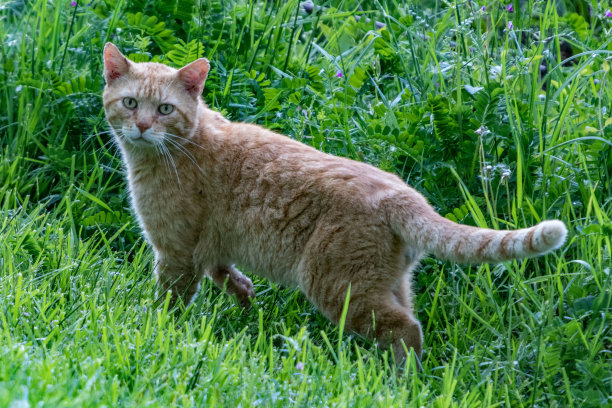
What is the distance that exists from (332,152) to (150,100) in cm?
110

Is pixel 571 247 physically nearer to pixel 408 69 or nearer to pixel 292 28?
pixel 408 69

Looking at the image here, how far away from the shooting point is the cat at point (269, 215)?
128 inches

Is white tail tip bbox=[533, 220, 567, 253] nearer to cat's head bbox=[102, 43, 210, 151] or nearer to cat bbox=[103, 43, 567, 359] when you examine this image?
cat bbox=[103, 43, 567, 359]

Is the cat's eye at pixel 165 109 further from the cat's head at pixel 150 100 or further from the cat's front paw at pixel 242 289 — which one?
the cat's front paw at pixel 242 289

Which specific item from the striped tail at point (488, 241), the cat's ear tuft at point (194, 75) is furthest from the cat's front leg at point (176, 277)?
the striped tail at point (488, 241)

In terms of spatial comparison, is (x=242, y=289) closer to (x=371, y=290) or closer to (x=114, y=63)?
(x=371, y=290)

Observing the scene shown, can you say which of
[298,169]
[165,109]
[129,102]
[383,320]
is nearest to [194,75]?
[165,109]

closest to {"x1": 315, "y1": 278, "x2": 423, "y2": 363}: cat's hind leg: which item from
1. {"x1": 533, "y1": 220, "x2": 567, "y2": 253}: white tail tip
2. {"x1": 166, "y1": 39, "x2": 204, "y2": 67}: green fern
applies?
{"x1": 533, "y1": 220, "x2": 567, "y2": 253}: white tail tip

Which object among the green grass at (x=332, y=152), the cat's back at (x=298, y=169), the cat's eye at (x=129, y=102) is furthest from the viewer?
the cat's eye at (x=129, y=102)

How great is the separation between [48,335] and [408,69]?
2.69 meters

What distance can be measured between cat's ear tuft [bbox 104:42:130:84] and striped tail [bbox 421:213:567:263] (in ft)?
5.51

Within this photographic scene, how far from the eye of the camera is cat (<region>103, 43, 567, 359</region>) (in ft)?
10.7

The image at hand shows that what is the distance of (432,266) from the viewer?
156 inches

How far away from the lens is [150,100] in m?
3.78
